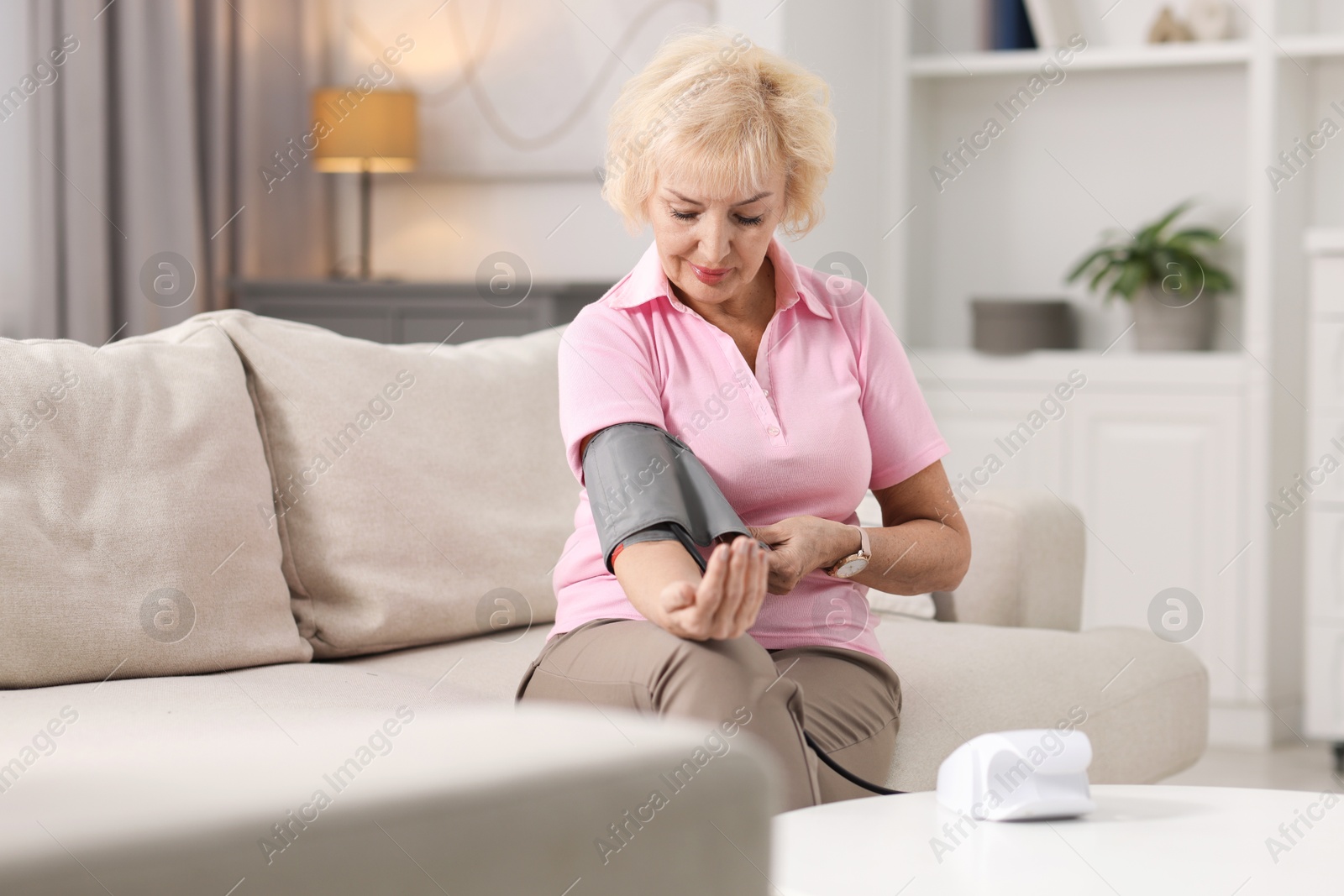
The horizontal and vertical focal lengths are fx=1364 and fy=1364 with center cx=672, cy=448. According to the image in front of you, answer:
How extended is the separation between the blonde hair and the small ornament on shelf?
219cm

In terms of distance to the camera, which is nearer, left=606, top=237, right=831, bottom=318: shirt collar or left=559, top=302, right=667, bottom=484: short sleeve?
left=559, top=302, right=667, bottom=484: short sleeve

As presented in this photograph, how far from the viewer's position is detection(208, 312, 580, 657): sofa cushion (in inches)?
68.4

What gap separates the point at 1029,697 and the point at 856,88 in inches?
81.7

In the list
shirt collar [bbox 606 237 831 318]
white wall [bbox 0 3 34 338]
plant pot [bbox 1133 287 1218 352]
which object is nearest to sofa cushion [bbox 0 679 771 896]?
shirt collar [bbox 606 237 831 318]

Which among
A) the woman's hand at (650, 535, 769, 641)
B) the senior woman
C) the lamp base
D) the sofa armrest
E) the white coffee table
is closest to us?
the white coffee table

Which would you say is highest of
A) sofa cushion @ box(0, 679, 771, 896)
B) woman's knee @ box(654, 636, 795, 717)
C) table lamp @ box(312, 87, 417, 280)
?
table lamp @ box(312, 87, 417, 280)

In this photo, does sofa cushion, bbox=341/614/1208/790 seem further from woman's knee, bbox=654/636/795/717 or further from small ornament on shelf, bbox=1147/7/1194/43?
small ornament on shelf, bbox=1147/7/1194/43

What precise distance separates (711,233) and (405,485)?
25.5 inches

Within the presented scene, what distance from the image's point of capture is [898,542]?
139 cm

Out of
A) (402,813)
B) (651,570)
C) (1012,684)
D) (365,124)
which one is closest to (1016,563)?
(1012,684)

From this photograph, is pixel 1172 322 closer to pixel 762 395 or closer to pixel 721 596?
pixel 762 395

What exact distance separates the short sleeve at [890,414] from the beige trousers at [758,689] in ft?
0.69

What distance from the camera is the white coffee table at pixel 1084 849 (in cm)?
92

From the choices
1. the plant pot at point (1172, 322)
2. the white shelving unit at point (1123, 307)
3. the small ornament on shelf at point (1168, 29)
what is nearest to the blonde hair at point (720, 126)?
the white shelving unit at point (1123, 307)
